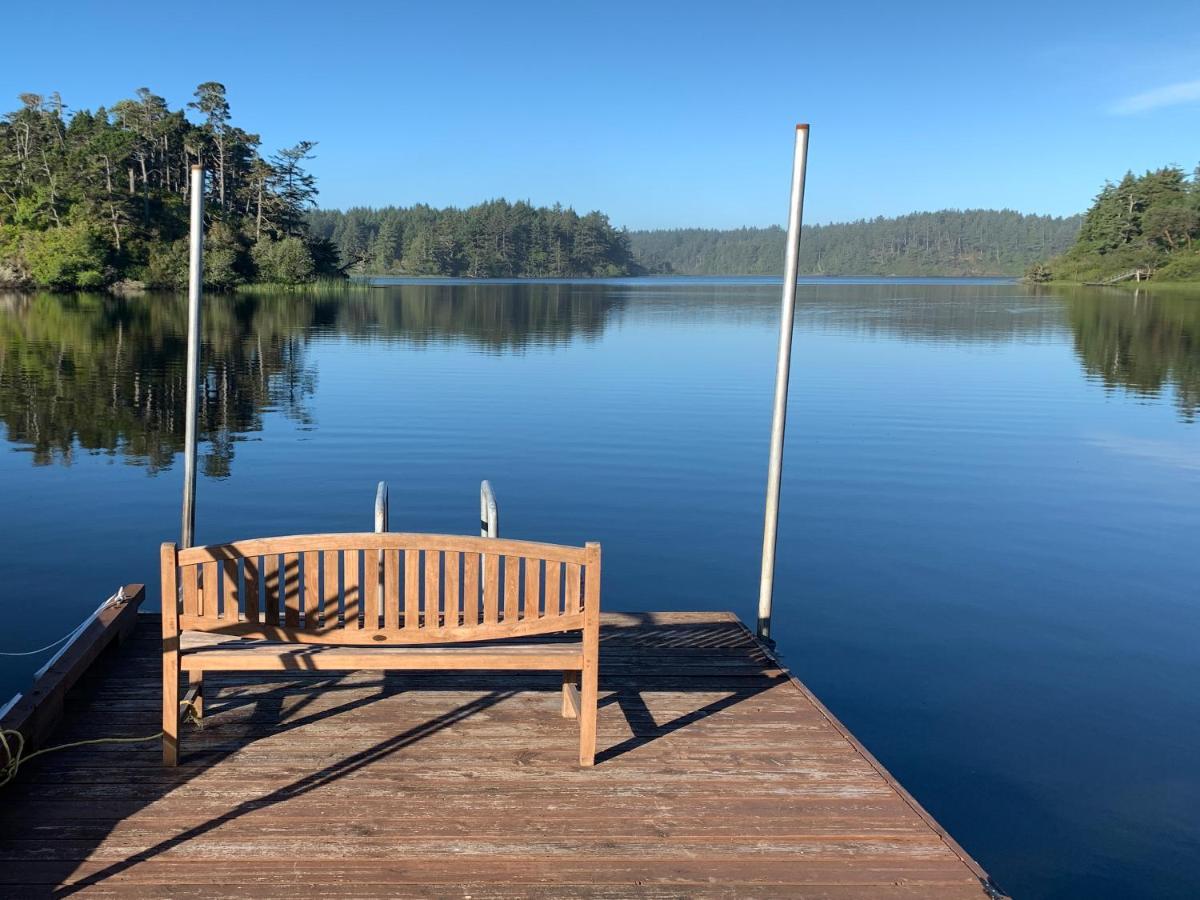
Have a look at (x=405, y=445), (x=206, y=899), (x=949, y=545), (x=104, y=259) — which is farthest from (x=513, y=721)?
(x=104, y=259)

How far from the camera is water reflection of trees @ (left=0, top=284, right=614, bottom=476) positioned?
1862cm

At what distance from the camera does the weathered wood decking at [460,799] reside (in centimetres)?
390

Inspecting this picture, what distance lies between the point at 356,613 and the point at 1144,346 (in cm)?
4068

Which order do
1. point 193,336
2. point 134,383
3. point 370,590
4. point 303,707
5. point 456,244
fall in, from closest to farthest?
point 370,590 < point 303,707 < point 193,336 < point 134,383 < point 456,244

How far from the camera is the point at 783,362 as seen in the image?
656 cm

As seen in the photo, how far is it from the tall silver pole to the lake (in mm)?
1652

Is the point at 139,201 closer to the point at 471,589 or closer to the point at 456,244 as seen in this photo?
the point at 471,589

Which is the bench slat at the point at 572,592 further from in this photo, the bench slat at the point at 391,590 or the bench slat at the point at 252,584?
the bench slat at the point at 252,584

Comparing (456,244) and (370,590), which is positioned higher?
(456,244)

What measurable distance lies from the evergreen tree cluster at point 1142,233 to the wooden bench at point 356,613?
362 ft

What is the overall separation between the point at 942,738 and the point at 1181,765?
5.24ft

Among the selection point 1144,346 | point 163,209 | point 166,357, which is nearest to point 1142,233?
point 1144,346

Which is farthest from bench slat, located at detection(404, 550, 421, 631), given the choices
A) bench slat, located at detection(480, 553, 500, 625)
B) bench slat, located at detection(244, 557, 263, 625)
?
bench slat, located at detection(244, 557, 263, 625)

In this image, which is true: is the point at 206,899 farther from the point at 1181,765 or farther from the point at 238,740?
the point at 1181,765
